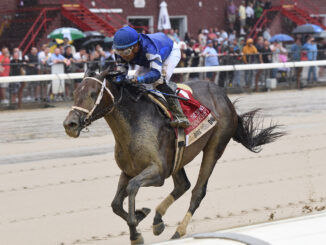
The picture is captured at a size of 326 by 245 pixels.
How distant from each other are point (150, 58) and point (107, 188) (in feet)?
9.11

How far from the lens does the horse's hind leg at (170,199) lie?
625cm

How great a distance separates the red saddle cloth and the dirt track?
875 millimetres

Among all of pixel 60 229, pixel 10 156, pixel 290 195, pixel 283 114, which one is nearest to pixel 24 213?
pixel 60 229

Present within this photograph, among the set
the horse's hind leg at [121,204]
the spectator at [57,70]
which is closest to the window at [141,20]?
the spectator at [57,70]

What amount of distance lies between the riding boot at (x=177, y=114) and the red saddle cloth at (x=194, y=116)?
0.13 meters

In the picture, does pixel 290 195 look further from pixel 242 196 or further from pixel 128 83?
pixel 128 83

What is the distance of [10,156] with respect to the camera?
36.6ft

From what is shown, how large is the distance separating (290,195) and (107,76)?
9.57 ft

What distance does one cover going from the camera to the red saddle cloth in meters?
6.67

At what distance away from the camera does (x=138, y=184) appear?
5.86 meters

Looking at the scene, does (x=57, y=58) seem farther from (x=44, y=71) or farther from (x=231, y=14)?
(x=231, y=14)

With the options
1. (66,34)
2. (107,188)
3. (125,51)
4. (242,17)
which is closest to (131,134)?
(125,51)

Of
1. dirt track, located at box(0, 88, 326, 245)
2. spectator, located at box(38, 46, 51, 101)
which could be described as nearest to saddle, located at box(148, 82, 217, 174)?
dirt track, located at box(0, 88, 326, 245)

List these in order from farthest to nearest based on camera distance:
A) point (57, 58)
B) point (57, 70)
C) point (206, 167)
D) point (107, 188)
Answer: point (57, 58) < point (57, 70) < point (107, 188) < point (206, 167)
